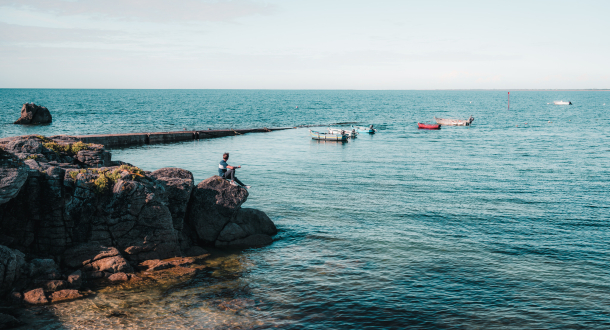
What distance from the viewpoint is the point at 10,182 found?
15.7 metres

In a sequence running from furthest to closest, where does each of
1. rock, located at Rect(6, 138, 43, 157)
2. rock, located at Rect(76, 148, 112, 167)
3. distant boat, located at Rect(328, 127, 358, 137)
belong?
1. distant boat, located at Rect(328, 127, 358, 137)
2. rock, located at Rect(76, 148, 112, 167)
3. rock, located at Rect(6, 138, 43, 157)

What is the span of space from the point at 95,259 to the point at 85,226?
60.4 inches

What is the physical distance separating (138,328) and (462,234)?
1713 cm

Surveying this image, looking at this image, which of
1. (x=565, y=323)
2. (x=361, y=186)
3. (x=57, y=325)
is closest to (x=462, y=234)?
(x=565, y=323)

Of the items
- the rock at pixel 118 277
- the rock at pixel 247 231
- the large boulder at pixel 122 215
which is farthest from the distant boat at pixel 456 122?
the rock at pixel 118 277

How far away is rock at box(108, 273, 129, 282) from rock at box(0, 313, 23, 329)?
3.83 meters

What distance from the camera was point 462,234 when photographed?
23344 millimetres

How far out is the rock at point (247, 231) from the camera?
70.9ft

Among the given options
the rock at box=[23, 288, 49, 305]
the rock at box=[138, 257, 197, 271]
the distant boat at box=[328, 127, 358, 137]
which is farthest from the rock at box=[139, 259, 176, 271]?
the distant boat at box=[328, 127, 358, 137]

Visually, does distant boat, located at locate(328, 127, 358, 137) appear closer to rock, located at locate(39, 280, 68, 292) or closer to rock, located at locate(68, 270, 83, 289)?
rock, located at locate(68, 270, 83, 289)

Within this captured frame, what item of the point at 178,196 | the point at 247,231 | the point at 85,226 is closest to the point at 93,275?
the point at 85,226

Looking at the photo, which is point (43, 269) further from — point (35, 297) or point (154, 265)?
point (154, 265)

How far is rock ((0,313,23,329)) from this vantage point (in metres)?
12.9

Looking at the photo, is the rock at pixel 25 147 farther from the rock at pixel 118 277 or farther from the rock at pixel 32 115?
the rock at pixel 32 115
